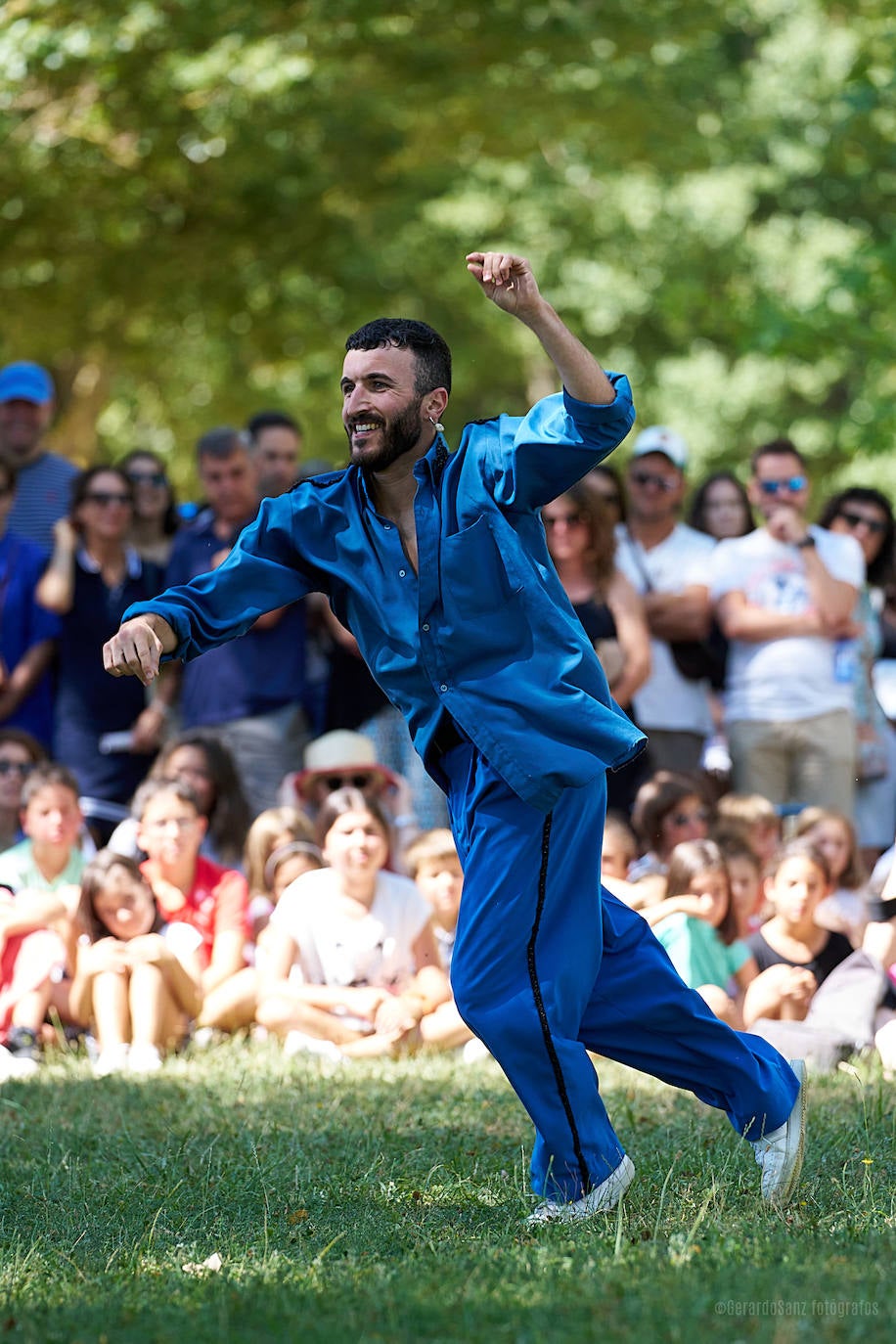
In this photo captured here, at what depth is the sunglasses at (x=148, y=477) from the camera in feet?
32.8

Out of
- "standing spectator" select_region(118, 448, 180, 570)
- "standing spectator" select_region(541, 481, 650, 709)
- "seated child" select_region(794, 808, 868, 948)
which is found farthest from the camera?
"standing spectator" select_region(118, 448, 180, 570)

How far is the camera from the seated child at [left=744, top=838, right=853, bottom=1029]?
25.1 feet

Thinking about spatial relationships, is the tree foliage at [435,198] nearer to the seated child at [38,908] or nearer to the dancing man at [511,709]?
the seated child at [38,908]

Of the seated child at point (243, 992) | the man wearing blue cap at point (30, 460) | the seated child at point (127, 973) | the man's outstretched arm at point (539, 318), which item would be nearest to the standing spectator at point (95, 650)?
the man wearing blue cap at point (30, 460)

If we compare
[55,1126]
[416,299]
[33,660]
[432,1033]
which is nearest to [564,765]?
[55,1126]

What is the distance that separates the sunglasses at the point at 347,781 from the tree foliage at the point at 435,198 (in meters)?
4.54

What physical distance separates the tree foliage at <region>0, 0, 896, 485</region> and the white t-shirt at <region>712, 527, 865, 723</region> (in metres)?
2.74

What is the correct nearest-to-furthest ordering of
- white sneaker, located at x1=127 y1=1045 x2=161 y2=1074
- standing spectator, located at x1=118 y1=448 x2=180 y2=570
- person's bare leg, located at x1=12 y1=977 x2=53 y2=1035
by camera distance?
white sneaker, located at x1=127 y1=1045 x2=161 y2=1074, person's bare leg, located at x1=12 y1=977 x2=53 y2=1035, standing spectator, located at x1=118 y1=448 x2=180 y2=570

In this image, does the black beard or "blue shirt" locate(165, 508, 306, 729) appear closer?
the black beard

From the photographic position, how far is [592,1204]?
185 inches

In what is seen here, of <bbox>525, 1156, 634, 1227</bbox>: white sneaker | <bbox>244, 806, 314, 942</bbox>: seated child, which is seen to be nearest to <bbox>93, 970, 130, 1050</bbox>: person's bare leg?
<bbox>244, 806, 314, 942</bbox>: seated child

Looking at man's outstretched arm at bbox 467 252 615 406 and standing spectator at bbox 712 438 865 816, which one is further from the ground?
man's outstretched arm at bbox 467 252 615 406

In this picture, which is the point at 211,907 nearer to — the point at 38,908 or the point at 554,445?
the point at 38,908

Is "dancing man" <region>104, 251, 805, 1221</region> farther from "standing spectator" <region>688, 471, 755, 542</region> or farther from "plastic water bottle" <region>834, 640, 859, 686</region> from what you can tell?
"standing spectator" <region>688, 471, 755, 542</region>
